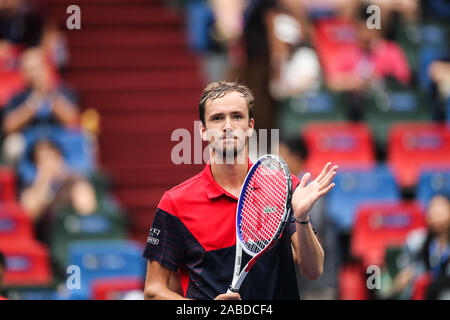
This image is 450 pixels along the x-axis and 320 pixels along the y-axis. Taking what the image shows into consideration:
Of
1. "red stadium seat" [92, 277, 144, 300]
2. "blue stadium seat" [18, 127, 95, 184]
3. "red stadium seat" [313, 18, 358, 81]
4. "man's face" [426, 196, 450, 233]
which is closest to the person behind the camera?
"red stadium seat" [92, 277, 144, 300]

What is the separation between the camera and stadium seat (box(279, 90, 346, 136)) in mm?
7582

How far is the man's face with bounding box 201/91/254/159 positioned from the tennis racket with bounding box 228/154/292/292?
114mm

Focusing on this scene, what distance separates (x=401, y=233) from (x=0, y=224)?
10.9 ft

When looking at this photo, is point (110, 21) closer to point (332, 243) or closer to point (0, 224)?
point (0, 224)

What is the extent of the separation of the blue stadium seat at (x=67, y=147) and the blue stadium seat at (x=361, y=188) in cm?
224

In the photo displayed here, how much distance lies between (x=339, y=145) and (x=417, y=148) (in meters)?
0.75

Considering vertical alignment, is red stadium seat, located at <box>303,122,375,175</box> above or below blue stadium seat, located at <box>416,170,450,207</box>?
above

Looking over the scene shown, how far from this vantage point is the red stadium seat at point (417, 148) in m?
7.59

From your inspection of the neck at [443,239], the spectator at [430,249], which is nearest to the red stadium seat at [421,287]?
the spectator at [430,249]

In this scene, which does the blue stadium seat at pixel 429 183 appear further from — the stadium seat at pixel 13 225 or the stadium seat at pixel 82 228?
the stadium seat at pixel 13 225

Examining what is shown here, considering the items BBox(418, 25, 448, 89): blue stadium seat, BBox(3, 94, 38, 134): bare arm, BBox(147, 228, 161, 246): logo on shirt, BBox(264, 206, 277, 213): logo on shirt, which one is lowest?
BBox(147, 228, 161, 246): logo on shirt

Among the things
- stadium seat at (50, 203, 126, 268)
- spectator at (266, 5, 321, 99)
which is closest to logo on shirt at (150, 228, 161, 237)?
stadium seat at (50, 203, 126, 268)

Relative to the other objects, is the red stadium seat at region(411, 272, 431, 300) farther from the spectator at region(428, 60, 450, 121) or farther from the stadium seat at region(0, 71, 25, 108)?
the stadium seat at region(0, 71, 25, 108)
